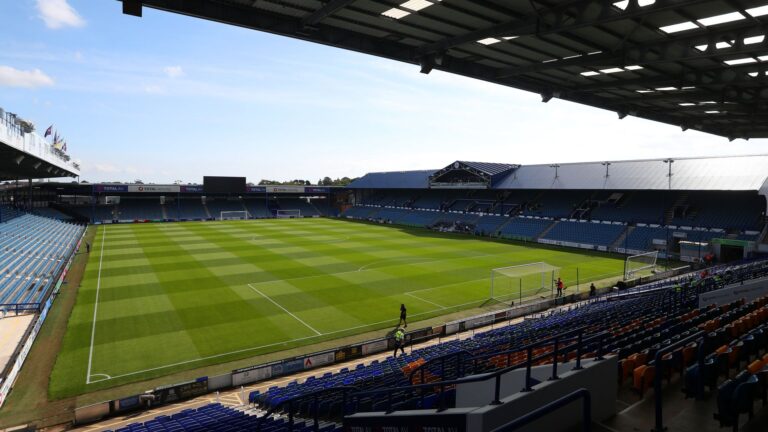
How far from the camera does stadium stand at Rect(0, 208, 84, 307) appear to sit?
26375mm

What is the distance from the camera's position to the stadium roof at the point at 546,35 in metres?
8.64

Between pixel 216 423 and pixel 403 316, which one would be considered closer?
pixel 216 423

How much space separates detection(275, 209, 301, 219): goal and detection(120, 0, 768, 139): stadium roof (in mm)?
78878

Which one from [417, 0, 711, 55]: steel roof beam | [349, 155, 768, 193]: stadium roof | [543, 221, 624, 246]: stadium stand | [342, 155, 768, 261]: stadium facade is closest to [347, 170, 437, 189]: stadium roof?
[342, 155, 768, 261]: stadium facade

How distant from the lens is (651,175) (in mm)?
49000

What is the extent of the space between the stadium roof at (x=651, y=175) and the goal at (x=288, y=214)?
146 ft

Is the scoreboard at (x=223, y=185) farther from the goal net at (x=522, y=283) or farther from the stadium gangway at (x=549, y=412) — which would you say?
the stadium gangway at (x=549, y=412)

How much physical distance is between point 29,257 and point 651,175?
62583 millimetres

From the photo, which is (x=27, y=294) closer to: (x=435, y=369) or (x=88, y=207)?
(x=435, y=369)

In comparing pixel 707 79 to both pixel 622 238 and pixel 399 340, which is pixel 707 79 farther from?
pixel 622 238

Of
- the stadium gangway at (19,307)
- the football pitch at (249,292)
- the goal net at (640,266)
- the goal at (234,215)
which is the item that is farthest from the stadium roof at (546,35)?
the goal at (234,215)

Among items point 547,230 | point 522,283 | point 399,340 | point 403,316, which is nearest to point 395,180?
point 547,230

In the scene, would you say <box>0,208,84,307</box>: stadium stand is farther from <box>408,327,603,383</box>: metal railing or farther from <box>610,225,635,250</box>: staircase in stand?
<box>610,225,635,250</box>: staircase in stand

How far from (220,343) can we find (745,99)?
24278 millimetres
